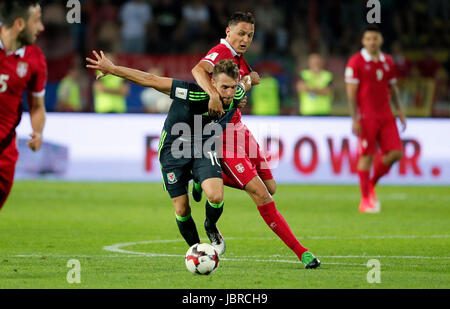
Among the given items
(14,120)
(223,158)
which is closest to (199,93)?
(223,158)

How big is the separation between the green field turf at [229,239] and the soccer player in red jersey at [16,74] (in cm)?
95

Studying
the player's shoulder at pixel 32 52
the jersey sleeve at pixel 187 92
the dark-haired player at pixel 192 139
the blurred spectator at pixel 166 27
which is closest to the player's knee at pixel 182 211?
the dark-haired player at pixel 192 139

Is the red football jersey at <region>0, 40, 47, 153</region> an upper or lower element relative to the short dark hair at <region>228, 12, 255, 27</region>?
lower

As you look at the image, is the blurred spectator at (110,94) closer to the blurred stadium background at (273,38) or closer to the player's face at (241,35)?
the blurred stadium background at (273,38)

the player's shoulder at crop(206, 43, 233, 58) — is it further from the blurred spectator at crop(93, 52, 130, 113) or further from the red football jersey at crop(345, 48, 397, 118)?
the blurred spectator at crop(93, 52, 130, 113)

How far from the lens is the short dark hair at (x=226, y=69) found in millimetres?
7801

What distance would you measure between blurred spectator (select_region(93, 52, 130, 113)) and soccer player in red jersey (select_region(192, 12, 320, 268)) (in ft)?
37.0

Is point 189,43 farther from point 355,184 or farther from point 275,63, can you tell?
point 355,184

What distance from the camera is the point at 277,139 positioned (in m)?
17.7

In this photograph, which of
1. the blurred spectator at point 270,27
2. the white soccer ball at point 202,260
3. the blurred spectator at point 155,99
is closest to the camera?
the white soccer ball at point 202,260

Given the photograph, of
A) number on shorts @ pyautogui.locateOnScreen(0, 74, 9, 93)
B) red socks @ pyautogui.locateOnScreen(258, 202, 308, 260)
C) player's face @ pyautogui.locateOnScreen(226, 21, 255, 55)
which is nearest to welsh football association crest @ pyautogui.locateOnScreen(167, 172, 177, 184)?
red socks @ pyautogui.locateOnScreen(258, 202, 308, 260)

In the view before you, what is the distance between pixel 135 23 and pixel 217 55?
15.3 meters

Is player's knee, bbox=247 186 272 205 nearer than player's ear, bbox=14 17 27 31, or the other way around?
player's ear, bbox=14 17 27 31

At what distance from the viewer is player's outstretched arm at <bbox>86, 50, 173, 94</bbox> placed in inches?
294
